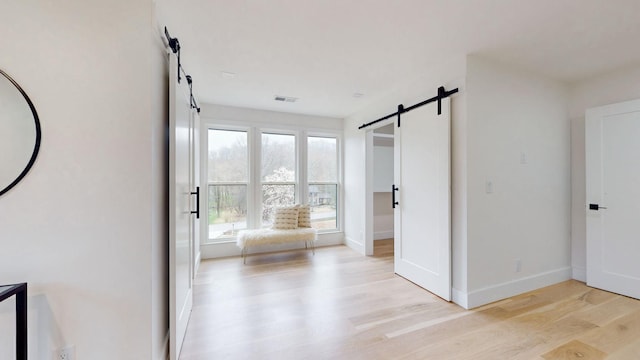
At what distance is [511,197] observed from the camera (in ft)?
8.66

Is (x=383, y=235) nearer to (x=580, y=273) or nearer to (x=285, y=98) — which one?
(x=580, y=273)

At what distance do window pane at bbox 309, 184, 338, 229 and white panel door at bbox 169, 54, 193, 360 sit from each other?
2.77m

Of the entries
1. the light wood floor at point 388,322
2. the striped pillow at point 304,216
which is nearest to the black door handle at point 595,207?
the light wood floor at point 388,322

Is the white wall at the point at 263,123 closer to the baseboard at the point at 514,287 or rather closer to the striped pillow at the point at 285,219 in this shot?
the striped pillow at the point at 285,219

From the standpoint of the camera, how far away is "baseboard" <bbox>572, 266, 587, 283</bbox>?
2.97 meters

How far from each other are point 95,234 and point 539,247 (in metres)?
4.06

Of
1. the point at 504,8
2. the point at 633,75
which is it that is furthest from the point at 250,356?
the point at 633,75

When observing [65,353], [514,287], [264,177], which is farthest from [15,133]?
[514,287]

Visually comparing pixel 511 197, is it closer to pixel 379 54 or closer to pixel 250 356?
pixel 379 54

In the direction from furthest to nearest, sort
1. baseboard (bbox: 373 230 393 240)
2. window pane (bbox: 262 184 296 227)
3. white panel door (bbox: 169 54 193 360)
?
baseboard (bbox: 373 230 393 240)
window pane (bbox: 262 184 296 227)
white panel door (bbox: 169 54 193 360)

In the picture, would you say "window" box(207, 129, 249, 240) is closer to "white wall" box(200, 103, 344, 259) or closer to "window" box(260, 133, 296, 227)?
"white wall" box(200, 103, 344, 259)

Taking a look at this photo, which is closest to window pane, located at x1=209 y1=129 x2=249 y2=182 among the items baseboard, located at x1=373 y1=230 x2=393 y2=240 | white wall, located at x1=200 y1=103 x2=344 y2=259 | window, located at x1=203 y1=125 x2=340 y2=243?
window, located at x1=203 y1=125 x2=340 y2=243

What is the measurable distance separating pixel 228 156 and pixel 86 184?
113 inches

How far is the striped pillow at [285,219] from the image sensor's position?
4125mm
